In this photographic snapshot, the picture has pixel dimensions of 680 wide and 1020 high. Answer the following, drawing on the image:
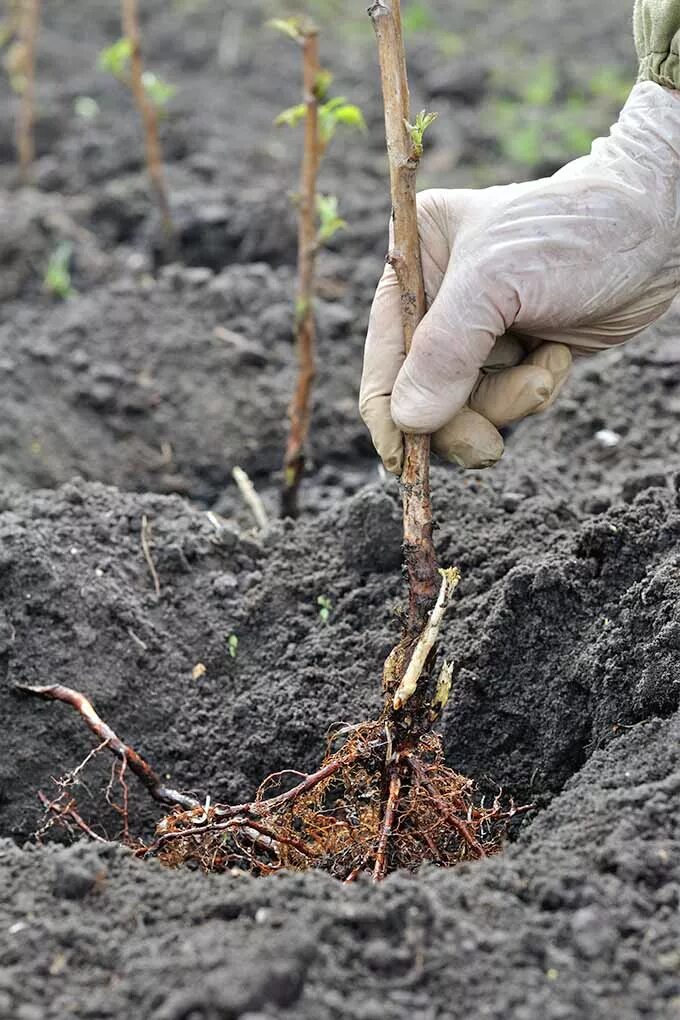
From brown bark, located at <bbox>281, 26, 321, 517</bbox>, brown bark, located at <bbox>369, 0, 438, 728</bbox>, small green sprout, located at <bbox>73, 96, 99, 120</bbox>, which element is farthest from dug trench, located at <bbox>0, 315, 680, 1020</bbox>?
small green sprout, located at <bbox>73, 96, 99, 120</bbox>

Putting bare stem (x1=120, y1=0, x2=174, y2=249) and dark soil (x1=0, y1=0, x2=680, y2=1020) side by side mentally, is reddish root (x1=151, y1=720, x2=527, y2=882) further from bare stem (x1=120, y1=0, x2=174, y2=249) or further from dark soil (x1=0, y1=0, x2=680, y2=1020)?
bare stem (x1=120, y1=0, x2=174, y2=249)

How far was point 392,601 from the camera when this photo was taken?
8.33ft

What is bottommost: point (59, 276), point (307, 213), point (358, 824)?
point (358, 824)

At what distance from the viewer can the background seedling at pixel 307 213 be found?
3.09 meters

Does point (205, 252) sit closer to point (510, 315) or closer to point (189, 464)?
point (189, 464)

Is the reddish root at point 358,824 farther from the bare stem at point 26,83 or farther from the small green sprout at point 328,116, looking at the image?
the bare stem at point 26,83

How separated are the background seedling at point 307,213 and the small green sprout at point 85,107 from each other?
337cm

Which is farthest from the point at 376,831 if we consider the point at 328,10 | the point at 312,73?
the point at 328,10

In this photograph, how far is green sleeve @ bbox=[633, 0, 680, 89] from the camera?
221 centimetres

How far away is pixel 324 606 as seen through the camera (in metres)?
2.60

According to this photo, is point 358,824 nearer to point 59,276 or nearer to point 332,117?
point 332,117

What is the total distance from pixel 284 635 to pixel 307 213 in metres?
1.26

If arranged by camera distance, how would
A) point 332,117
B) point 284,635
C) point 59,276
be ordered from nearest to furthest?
point 284,635
point 332,117
point 59,276

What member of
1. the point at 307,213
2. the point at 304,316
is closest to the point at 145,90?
the point at 307,213
